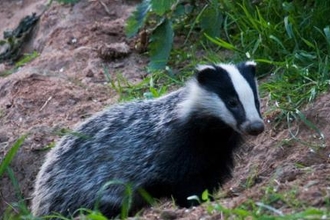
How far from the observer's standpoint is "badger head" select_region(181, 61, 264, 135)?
4.91 m

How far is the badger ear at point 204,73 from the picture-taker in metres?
5.14

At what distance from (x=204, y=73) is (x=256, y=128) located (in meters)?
0.50

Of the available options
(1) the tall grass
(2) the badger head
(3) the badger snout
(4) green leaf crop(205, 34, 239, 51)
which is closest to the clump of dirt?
(4) green leaf crop(205, 34, 239, 51)

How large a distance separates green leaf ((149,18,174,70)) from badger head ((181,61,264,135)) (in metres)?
1.61

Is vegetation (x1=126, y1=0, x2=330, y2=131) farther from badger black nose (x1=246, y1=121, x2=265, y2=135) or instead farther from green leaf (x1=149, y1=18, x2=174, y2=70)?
badger black nose (x1=246, y1=121, x2=265, y2=135)

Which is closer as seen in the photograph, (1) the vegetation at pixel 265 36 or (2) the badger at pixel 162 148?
(2) the badger at pixel 162 148

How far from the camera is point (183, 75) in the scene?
678 cm

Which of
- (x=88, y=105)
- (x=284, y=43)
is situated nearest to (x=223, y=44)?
(x=284, y=43)

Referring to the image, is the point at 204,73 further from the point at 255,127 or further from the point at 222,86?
the point at 255,127

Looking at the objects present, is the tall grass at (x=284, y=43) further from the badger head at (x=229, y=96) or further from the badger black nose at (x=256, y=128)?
the badger black nose at (x=256, y=128)

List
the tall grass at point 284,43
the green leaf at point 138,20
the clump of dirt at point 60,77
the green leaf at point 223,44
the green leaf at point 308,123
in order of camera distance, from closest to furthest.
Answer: the green leaf at point 308,123, the tall grass at point 284,43, the green leaf at point 223,44, the clump of dirt at point 60,77, the green leaf at point 138,20

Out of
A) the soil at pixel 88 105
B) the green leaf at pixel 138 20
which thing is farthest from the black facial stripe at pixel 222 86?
the green leaf at pixel 138 20

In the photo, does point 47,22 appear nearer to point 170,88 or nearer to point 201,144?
point 170,88

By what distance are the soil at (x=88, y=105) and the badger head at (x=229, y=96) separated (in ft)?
1.06
